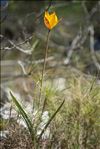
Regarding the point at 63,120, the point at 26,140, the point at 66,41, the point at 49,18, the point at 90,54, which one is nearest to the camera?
the point at 49,18

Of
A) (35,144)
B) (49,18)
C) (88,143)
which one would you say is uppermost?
(49,18)

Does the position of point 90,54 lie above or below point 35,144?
below

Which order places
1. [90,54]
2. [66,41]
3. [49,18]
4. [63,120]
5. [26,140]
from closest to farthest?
1. [49,18]
2. [26,140]
3. [63,120]
4. [90,54]
5. [66,41]

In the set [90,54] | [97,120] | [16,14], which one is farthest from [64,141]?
[16,14]

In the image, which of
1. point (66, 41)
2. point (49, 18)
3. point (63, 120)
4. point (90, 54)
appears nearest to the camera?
point (49, 18)

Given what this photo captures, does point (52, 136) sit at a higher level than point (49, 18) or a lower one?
lower

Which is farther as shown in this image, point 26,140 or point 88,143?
point 88,143

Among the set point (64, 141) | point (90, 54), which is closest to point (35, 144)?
point (64, 141)

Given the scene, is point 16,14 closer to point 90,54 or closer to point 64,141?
point 90,54

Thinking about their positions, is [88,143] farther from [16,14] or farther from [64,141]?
[16,14]
